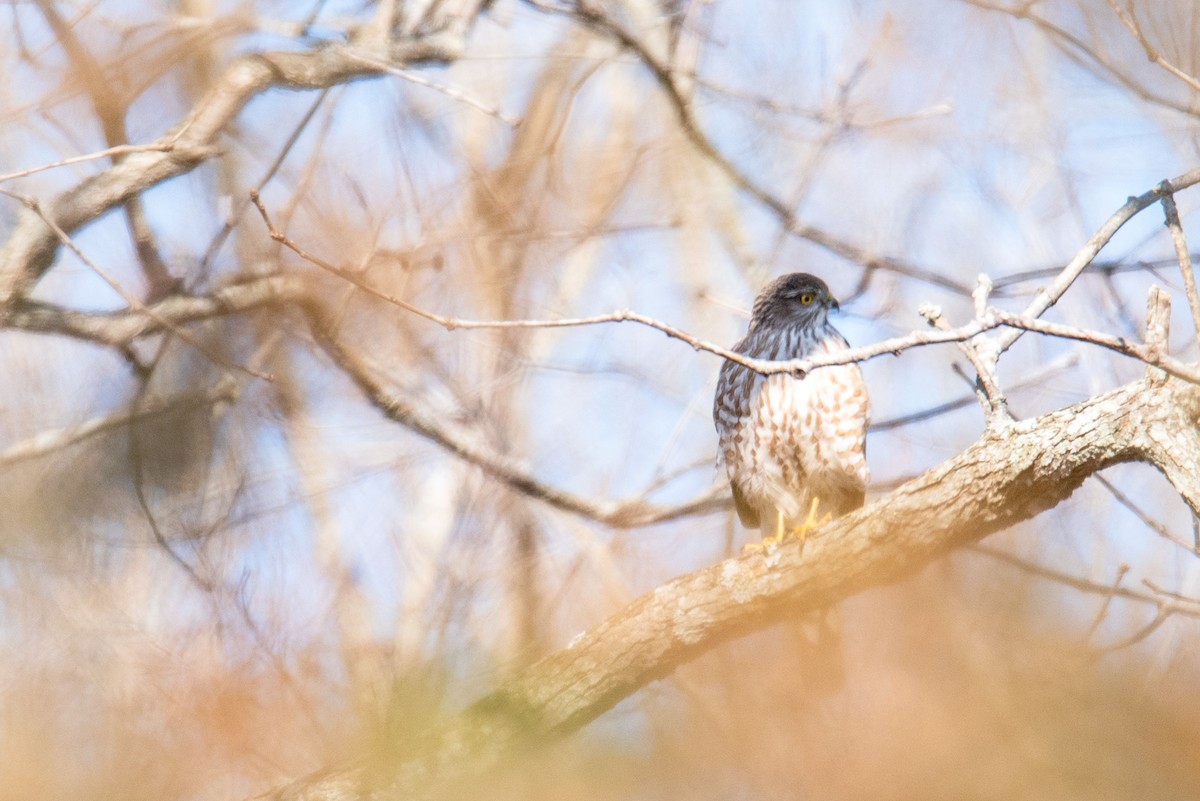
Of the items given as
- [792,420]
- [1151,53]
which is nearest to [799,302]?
[792,420]

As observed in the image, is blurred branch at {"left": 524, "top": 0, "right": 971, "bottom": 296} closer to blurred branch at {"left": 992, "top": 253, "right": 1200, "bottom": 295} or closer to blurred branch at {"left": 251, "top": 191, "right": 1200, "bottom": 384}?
blurred branch at {"left": 992, "top": 253, "right": 1200, "bottom": 295}

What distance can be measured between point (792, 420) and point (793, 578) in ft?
3.50

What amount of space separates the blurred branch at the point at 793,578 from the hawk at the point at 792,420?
0.64 m

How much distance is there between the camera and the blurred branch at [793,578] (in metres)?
2.98

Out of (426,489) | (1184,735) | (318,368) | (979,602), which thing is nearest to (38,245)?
(318,368)

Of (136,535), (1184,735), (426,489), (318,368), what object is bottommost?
(1184,735)

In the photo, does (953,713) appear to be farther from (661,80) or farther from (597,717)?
(661,80)

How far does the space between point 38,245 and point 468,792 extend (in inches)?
95.5

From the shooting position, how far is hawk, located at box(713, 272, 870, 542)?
14.3 feet

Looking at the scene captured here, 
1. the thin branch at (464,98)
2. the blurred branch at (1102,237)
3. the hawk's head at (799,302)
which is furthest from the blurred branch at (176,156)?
the blurred branch at (1102,237)

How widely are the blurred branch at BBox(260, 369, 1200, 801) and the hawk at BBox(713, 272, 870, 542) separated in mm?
640

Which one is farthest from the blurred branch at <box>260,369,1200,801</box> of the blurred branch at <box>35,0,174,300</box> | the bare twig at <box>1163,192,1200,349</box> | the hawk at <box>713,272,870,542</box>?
the blurred branch at <box>35,0,174,300</box>

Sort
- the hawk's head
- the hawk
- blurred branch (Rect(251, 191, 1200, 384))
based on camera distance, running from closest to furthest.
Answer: blurred branch (Rect(251, 191, 1200, 384)), the hawk, the hawk's head

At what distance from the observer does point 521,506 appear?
14.7ft
